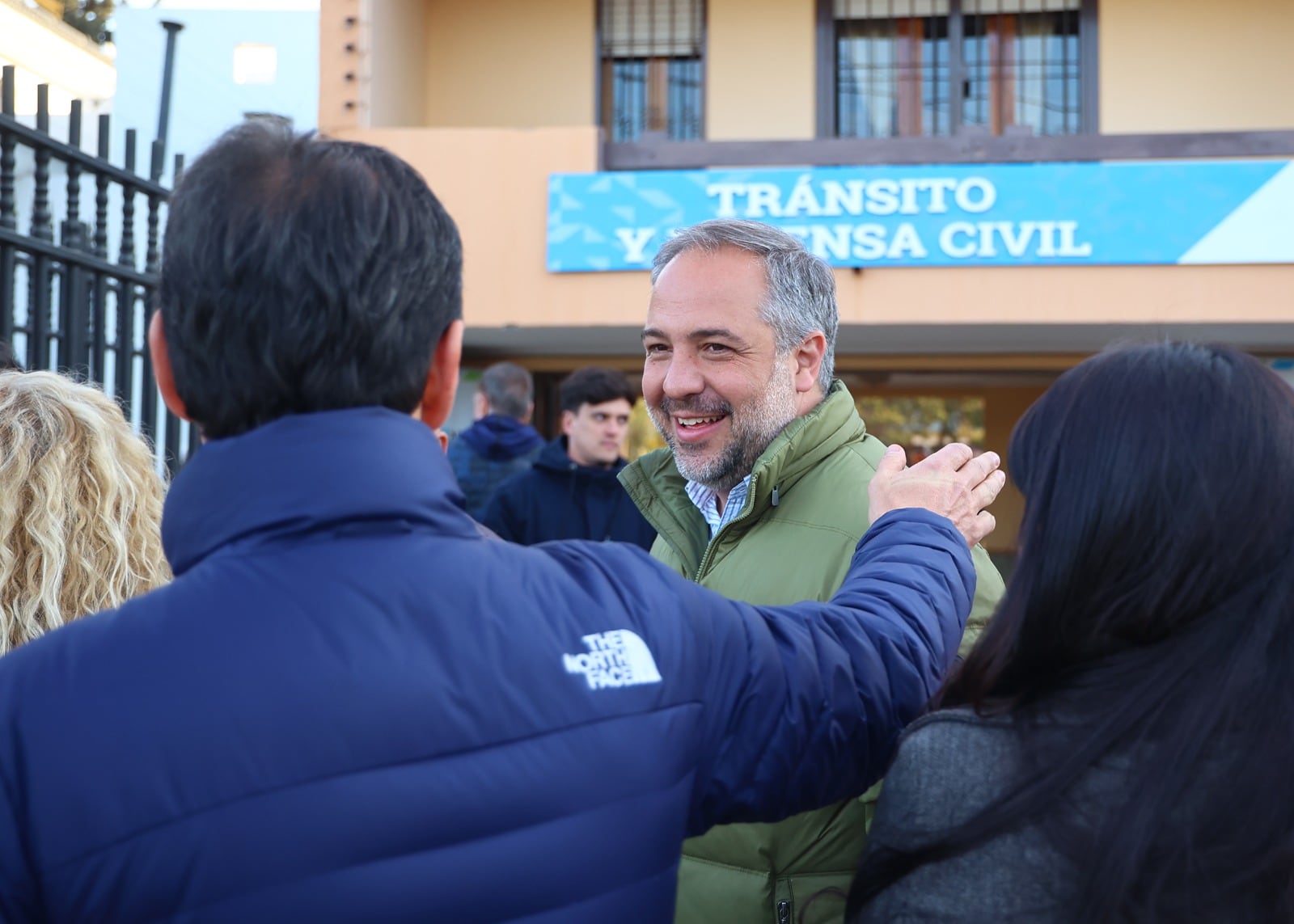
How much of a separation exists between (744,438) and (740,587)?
0.36m

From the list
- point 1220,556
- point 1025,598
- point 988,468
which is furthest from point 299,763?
point 988,468

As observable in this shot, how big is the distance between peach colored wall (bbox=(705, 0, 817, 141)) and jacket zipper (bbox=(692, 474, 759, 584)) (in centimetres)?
925

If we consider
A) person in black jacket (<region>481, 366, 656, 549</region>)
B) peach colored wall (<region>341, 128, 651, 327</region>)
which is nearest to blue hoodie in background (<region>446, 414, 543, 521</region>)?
person in black jacket (<region>481, 366, 656, 549</region>)

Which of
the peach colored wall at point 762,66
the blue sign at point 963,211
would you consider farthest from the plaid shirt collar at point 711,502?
the peach colored wall at point 762,66

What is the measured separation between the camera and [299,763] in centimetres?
106

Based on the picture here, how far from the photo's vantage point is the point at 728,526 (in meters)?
2.30

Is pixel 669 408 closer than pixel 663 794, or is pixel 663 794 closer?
pixel 663 794

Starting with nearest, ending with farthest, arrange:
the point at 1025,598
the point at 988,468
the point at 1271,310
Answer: the point at 1025,598
the point at 988,468
the point at 1271,310

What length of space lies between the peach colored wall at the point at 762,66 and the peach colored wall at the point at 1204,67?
2587 mm

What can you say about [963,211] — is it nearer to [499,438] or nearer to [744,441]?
[499,438]

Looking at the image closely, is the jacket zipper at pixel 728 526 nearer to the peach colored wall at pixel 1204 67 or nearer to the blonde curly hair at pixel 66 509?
the blonde curly hair at pixel 66 509

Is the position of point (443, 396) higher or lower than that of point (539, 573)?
higher

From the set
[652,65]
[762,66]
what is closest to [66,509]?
[762,66]

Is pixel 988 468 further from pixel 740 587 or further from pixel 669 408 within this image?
pixel 669 408
